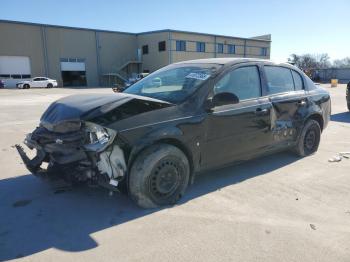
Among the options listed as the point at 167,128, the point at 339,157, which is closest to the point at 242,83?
the point at 167,128

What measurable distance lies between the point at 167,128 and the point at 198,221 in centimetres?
106

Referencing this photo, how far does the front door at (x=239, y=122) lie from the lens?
414 centimetres

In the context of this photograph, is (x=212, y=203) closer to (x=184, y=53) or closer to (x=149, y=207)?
(x=149, y=207)

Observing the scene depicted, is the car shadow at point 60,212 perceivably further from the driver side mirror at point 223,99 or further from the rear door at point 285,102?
the driver side mirror at point 223,99

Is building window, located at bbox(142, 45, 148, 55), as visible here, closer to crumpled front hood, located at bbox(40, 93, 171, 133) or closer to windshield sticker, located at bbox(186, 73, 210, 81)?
windshield sticker, located at bbox(186, 73, 210, 81)

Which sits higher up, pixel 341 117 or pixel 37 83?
pixel 341 117

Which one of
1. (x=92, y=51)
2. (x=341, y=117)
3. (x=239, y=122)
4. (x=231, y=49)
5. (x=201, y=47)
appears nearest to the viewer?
(x=239, y=122)

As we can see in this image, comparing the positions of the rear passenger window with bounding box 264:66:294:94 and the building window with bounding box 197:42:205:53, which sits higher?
the building window with bounding box 197:42:205:53

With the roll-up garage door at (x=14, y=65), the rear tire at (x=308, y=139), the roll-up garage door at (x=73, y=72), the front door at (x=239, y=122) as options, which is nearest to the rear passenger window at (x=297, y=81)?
the rear tire at (x=308, y=139)

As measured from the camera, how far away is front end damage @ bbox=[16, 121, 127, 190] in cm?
329

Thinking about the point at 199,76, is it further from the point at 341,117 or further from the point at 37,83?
A: the point at 37,83

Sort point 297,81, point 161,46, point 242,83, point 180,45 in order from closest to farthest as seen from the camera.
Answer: point 242,83, point 297,81, point 161,46, point 180,45

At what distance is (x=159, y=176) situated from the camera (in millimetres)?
3686

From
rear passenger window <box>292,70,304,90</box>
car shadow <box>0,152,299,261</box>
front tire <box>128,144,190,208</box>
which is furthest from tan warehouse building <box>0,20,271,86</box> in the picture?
front tire <box>128,144,190,208</box>
